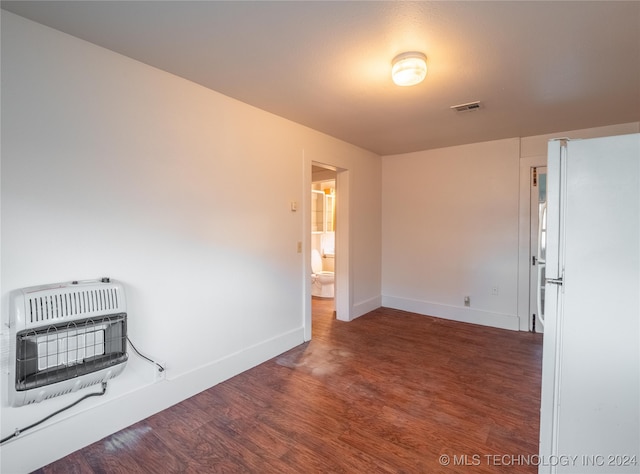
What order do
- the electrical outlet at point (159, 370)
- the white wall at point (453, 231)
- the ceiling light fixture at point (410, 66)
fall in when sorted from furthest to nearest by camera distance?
the white wall at point (453, 231) → the electrical outlet at point (159, 370) → the ceiling light fixture at point (410, 66)

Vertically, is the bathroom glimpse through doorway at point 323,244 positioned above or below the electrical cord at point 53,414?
above

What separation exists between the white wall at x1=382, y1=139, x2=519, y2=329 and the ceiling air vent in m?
1.42

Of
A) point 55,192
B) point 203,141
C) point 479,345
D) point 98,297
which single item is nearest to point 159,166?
point 203,141

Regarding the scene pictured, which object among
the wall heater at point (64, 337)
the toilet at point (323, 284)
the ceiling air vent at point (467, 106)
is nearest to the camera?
the wall heater at point (64, 337)

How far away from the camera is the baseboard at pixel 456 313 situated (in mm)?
4004

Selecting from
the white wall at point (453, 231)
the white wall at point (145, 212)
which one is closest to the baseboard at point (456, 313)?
the white wall at point (453, 231)

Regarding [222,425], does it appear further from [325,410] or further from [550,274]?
[550,274]

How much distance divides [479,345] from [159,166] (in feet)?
11.6

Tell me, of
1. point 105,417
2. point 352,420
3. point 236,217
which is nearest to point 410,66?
point 236,217

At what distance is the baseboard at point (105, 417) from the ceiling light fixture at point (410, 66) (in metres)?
2.50

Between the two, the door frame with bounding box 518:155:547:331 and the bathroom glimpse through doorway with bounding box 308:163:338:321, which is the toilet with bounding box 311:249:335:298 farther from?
the door frame with bounding box 518:155:547:331

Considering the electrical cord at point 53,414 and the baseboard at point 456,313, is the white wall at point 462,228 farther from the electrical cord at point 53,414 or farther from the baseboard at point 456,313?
the electrical cord at point 53,414

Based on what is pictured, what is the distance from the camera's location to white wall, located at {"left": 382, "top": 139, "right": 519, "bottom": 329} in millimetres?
3994

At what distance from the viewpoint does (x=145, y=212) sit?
2.15m
